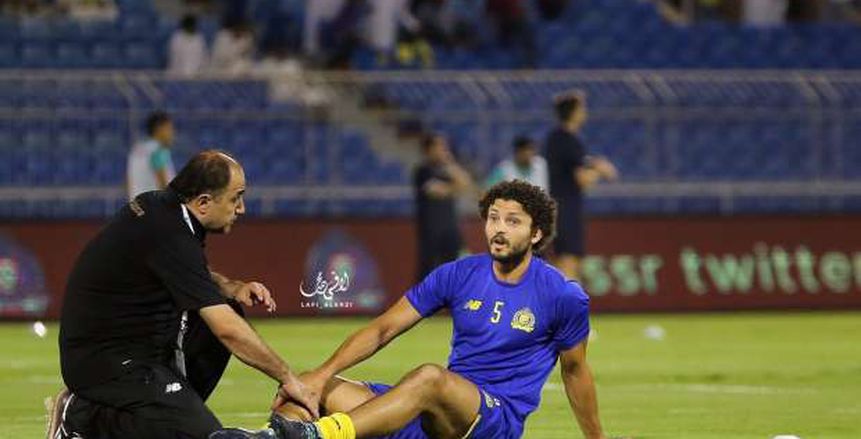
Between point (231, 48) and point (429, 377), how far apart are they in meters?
18.0

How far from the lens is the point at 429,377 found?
31.6 ft

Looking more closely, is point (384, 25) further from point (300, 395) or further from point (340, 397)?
point (300, 395)

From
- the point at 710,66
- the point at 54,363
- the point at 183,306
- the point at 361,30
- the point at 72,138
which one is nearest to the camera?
the point at 183,306

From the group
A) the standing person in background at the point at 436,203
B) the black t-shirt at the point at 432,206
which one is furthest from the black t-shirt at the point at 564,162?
the black t-shirt at the point at 432,206

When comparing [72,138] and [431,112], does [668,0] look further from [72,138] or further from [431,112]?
[72,138]

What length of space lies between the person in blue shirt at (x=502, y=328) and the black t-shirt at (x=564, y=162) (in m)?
10.9

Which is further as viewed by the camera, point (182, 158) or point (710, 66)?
point (710, 66)

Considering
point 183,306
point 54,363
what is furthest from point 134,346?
point 54,363

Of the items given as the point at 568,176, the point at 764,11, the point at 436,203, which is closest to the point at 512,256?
the point at 568,176

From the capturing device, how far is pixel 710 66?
30.4m

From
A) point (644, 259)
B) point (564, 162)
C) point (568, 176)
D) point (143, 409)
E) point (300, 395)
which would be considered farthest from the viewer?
point (644, 259)

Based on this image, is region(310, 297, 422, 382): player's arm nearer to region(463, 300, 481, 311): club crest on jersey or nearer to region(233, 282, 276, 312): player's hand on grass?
region(463, 300, 481, 311): club crest on jersey

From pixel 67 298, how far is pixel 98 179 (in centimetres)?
1520

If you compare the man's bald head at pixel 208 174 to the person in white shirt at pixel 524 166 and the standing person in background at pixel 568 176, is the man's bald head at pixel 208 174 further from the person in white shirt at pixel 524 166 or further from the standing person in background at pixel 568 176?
the person in white shirt at pixel 524 166
